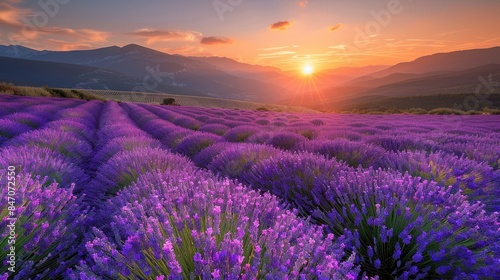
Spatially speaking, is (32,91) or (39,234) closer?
(39,234)

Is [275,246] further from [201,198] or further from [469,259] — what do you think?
[469,259]

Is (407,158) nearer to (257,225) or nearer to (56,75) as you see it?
(257,225)

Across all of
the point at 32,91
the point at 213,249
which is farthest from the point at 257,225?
the point at 32,91

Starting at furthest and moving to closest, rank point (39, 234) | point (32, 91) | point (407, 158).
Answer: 1. point (32, 91)
2. point (407, 158)
3. point (39, 234)

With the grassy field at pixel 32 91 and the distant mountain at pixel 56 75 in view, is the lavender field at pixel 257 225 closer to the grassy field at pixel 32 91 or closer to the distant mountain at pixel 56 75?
the grassy field at pixel 32 91

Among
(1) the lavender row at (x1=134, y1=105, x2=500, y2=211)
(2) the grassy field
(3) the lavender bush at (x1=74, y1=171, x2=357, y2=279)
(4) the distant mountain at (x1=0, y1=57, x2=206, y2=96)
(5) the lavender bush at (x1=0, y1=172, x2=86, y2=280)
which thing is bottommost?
(4) the distant mountain at (x1=0, y1=57, x2=206, y2=96)

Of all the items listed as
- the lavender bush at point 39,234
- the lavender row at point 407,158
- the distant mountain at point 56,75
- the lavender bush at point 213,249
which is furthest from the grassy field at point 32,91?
the distant mountain at point 56,75

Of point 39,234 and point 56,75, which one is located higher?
point 39,234

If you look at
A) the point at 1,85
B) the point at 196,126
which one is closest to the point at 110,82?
the point at 1,85

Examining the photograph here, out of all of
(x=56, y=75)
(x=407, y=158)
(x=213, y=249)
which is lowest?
(x=56, y=75)

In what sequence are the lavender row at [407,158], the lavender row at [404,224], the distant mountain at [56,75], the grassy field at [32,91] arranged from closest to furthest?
1. the lavender row at [404,224]
2. the lavender row at [407,158]
3. the grassy field at [32,91]
4. the distant mountain at [56,75]

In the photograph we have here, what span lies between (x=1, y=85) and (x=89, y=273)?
32931 mm

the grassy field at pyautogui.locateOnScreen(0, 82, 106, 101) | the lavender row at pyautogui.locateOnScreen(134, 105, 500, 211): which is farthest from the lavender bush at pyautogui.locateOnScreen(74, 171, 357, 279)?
the grassy field at pyautogui.locateOnScreen(0, 82, 106, 101)

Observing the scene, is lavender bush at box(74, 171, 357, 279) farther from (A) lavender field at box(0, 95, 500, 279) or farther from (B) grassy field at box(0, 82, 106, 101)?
(B) grassy field at box(0, 82, 106, 101)
